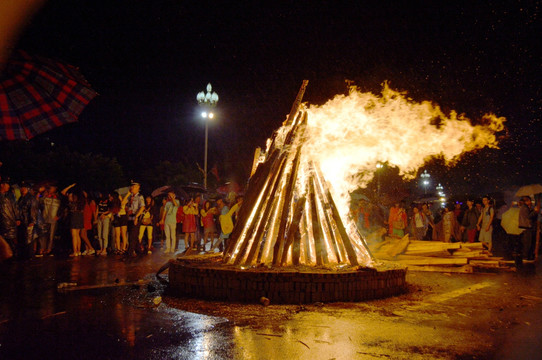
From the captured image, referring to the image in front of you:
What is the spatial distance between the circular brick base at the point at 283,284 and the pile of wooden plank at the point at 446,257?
14.2 feet

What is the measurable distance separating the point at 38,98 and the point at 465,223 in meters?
14.0

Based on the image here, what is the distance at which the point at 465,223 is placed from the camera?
15078mm

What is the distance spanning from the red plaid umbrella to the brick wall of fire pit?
319 cm

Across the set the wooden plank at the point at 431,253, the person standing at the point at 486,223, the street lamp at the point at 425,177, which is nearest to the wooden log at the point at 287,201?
the wooden plank at the point at 431,253

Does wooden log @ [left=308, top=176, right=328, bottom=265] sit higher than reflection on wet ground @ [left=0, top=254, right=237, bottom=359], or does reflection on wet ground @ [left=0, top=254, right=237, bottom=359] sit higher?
wooden log @ [left=308, top=176, right=328, bottom=265]

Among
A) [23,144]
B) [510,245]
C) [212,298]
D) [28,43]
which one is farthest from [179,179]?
[28,43]

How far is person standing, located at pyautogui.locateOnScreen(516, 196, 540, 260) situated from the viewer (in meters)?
13.1

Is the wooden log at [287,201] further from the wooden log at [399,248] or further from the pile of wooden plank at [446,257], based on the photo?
the wooden log at [399,248]

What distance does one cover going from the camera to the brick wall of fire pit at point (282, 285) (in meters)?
6.70

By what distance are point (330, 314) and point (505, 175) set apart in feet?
112

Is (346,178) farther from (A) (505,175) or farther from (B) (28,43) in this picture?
(A) (505,175)

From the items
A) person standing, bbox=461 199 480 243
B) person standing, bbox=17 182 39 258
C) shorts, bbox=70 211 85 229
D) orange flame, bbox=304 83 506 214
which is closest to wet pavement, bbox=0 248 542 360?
orange flame, bbox=304 83 506 214

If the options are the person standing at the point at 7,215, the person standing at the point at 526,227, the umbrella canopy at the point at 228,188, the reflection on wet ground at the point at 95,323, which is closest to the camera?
the reflection on wet ground at the point at 95,323

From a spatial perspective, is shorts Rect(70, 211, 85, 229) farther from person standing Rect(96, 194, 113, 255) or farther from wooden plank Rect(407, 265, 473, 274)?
wooden plank Rect(407, 265, 473, 274)
